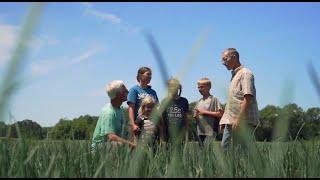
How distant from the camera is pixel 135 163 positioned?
1122mm

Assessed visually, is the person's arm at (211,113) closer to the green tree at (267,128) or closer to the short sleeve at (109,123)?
the green tree at (267,128)

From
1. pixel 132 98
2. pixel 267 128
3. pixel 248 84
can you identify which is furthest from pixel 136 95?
pixel 267 128

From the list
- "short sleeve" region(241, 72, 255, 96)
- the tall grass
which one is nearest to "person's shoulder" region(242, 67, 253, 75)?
"short sleeve" region(241, 72, 255, 96)

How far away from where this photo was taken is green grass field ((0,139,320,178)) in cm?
137

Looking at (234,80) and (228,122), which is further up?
(234,80)

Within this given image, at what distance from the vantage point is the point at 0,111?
0.60m

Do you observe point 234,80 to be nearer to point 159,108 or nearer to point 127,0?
point 127,0

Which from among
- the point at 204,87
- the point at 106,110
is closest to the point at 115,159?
the point at 106,110

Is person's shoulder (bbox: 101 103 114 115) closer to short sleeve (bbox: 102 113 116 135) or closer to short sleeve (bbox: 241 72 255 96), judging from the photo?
short sleeve (bbox: 102 113 116 135)

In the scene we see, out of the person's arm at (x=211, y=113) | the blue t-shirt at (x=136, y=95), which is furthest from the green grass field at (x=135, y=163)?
the person's arm at (x=211, y=113)

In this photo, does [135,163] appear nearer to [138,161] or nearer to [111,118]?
[138,161]

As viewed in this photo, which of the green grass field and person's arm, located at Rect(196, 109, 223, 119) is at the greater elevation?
person's arm, located at Rect(196, 109, 223, 119)

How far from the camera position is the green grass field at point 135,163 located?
1365 millimetres

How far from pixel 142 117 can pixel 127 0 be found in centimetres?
427
